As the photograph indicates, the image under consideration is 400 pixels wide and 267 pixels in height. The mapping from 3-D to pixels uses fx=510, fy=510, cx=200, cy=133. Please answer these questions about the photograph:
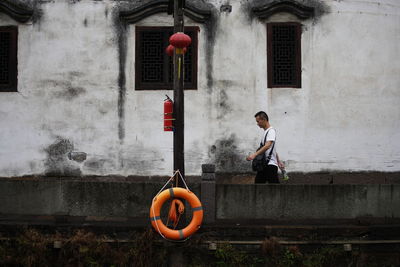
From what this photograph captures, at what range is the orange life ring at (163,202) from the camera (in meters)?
8.67

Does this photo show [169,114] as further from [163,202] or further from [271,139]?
[271,139]

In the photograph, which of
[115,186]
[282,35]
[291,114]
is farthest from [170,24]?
→ [115,186]

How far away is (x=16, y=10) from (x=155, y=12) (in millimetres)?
3762

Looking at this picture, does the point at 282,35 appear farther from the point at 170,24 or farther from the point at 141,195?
the point at 141,195

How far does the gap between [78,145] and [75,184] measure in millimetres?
4098

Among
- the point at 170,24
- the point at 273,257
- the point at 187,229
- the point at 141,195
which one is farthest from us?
the point at 170,24

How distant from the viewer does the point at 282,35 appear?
549 inches

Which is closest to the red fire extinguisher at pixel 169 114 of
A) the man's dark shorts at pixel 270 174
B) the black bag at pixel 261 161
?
the black bag at pixel 261 161

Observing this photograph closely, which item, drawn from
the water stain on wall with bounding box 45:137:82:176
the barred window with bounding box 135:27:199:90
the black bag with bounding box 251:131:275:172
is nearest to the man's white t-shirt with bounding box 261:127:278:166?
the black bag with bounding box 251:131:275:172

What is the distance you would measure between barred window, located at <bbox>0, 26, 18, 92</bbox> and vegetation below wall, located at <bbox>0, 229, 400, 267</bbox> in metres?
5.98

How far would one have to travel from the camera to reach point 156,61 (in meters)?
14.0

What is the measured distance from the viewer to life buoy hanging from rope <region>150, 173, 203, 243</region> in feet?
28.5

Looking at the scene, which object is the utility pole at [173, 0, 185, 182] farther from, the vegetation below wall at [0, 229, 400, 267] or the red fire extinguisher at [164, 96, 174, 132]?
the vegetation below wall at [0, 229, 400, 267]

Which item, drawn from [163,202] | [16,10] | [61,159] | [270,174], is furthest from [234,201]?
[16,10]
